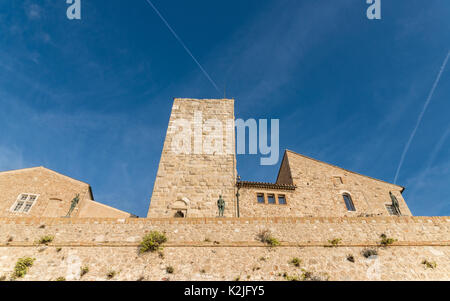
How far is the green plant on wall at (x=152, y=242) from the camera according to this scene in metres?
11.0

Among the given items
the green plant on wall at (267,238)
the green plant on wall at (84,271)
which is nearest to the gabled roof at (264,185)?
the green plant on wall at (267,238)

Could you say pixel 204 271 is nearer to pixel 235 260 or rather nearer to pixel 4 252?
pixel 235 260

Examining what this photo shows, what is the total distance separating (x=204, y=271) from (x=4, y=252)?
902 centimetres

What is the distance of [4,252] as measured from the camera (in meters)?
10.7

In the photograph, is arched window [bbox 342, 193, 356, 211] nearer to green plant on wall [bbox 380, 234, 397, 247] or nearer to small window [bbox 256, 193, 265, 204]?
small window [bbox 256, 193, 265, 204]

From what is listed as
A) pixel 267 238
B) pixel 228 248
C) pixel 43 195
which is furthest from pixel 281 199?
pixel 43 195

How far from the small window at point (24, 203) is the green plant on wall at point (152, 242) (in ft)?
48.2

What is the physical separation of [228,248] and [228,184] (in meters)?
6.47

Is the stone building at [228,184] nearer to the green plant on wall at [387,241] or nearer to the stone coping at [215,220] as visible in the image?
the stone coping at [215,220]

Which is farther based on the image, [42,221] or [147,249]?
[42,221]

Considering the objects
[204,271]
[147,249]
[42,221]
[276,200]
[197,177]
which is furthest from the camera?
[276,200]

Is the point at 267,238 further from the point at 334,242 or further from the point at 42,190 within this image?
the point at 42,190
